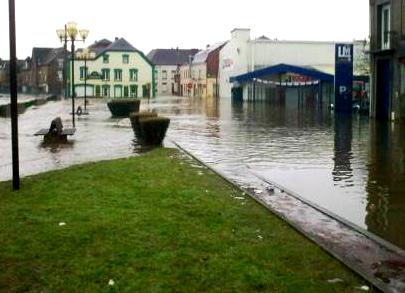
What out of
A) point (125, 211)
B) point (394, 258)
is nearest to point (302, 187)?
point (125, 211)

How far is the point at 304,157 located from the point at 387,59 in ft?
53.2

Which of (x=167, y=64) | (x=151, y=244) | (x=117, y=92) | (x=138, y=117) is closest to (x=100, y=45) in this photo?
(x=117, y=92)

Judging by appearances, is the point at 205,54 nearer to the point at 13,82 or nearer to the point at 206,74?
the point at 206,74

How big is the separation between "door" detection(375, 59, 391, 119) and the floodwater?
428cm

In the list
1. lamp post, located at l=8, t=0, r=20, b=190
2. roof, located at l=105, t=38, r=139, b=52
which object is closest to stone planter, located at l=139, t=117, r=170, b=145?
lamp post, located at l=8, t=0, r=20, b=190

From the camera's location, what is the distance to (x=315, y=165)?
47.5ft

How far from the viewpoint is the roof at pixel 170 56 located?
448ft

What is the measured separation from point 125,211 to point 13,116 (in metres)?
3.33

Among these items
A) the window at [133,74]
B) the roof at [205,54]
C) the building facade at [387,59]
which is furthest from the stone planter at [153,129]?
Answer: the window at [133,74]

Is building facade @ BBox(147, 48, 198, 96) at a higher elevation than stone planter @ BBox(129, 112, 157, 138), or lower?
higher

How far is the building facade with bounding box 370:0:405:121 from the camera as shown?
1112 inches

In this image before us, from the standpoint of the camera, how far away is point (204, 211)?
8.64 meters

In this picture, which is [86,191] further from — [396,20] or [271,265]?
[396,20]

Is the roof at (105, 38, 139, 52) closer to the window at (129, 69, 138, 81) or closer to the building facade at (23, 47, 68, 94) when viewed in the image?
the window at (129, 69, 138, 81)
